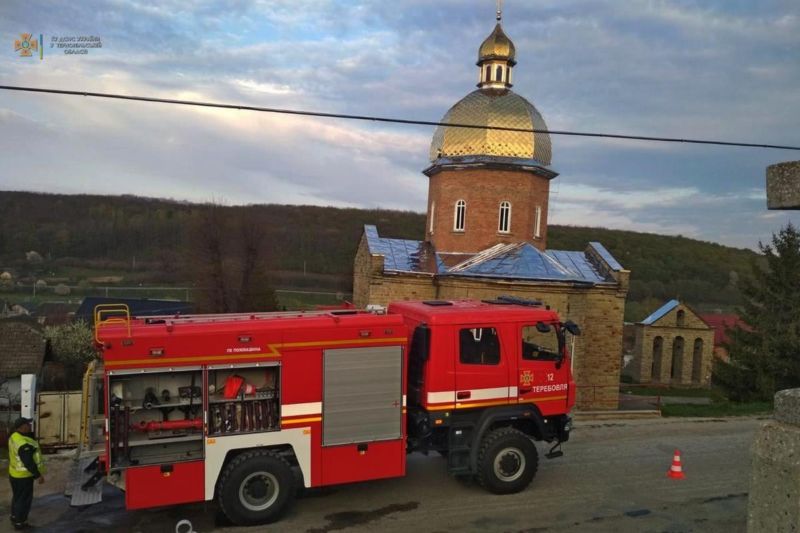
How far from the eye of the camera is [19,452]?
7504mm

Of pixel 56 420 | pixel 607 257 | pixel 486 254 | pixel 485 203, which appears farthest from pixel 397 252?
pixel 56 420

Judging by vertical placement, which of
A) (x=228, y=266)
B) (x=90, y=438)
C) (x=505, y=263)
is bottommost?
(x=228, y=266)

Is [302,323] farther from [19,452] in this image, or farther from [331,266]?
[331,266]

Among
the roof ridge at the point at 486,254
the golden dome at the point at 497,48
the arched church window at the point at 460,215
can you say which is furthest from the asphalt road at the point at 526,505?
the golden dome at the point at 497,48

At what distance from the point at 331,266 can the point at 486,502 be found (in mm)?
91184

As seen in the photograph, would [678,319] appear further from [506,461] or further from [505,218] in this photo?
[506,461]

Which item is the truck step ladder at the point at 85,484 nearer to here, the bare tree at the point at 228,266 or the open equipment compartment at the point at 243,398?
the open equipment compartment at the point at 243,398

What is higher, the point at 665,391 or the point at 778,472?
the point at 778,472

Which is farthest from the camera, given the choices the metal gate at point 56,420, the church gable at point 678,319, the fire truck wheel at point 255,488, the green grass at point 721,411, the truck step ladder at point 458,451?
the church gable at point 678,319

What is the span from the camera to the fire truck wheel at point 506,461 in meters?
8.83

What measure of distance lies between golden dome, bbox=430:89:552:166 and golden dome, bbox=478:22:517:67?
2002mm

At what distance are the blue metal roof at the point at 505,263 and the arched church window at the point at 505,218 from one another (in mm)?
766

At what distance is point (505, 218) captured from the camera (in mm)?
24672

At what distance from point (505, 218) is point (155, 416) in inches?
754
